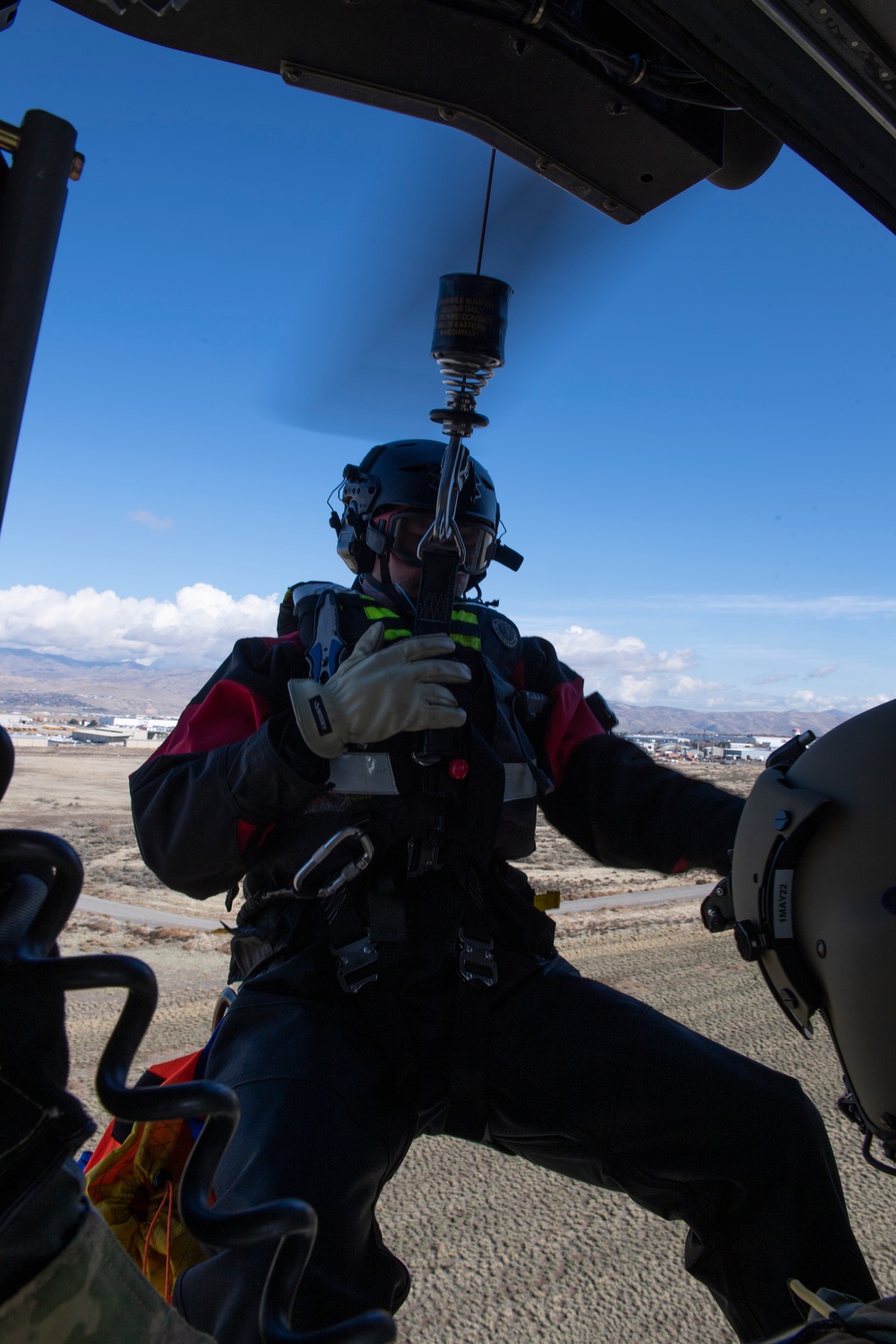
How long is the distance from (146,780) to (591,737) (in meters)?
1.25

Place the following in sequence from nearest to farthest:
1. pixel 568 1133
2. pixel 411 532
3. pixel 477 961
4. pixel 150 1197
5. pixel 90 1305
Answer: pixel 90 1305 → pixel 150 1197 → pixel 568 1133 → pixel 477 961 → pixel 411 532

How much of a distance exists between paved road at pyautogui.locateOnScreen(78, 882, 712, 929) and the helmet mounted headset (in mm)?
3651

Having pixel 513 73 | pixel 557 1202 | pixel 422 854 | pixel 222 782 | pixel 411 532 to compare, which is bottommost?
pixel 557 1202

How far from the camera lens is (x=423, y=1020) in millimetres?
2092

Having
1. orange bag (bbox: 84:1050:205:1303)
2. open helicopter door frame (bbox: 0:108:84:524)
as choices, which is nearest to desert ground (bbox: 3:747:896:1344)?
orange bag (bbox: 84:1050:205:1303)

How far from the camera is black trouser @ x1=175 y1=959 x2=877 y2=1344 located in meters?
1.67

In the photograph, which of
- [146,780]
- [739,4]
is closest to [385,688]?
[146,780]

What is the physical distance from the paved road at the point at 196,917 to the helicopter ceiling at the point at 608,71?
194 inches

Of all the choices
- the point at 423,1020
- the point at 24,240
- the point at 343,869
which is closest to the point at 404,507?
the point at 343,869

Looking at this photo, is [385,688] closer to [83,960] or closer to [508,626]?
[508,626]

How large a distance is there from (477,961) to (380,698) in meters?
A: 0.64

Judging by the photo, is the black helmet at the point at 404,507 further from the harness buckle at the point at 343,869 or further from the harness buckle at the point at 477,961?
the harness buckle at the point at 477,961

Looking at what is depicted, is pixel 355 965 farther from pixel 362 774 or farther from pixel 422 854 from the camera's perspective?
pixel 362 774

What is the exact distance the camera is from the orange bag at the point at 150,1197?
1.70 m
